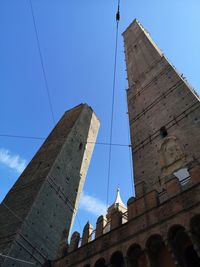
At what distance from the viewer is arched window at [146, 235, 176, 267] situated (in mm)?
5223

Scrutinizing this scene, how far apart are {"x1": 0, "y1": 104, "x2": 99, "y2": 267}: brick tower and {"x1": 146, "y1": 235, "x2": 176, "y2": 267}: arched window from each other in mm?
2896

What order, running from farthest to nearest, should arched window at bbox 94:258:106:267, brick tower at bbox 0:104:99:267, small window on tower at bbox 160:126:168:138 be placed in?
small window on tower at bbox 160:126:168:138 < brick tower at bbox 0:104:99:267 < arched window at bbox 94:258:106:267

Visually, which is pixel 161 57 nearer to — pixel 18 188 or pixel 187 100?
pixel 187 100

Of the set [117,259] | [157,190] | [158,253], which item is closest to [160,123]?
[157,190]

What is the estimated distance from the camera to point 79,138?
48.7 feet

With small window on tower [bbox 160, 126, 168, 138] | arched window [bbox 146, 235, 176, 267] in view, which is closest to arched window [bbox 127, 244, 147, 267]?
arched window [bbox 146, 235, 176, 267]

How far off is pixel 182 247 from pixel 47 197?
622 centimetres

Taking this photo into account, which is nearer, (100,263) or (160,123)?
(100,263)

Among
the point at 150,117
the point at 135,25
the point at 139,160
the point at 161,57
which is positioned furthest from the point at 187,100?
the point at 135,25

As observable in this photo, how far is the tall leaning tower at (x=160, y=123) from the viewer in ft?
27.2

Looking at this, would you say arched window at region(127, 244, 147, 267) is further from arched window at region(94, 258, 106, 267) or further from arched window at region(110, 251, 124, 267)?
arched window at region(94, 258, 106, 267)

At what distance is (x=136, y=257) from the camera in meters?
5.68

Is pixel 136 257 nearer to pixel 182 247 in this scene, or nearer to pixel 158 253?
pixel 158 253

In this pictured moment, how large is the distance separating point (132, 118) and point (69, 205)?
390cm
